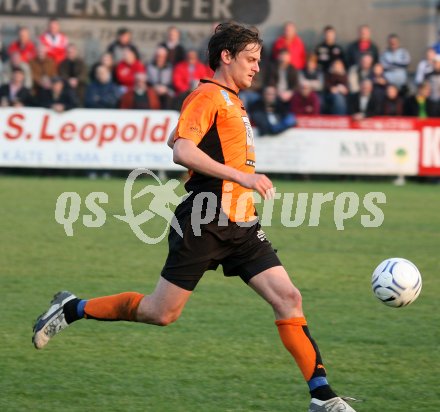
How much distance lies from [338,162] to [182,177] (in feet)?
8.38

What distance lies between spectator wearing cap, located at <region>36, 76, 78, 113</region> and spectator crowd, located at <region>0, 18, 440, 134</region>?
0.05 ft

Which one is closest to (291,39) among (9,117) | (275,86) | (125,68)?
(275,86)

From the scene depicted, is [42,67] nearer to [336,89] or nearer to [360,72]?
[336,89]

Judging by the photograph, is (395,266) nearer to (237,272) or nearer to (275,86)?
(237,272)

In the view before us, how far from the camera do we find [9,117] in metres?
17.1

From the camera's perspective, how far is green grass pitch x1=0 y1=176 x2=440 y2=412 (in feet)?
18.5

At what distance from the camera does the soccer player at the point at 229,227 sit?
17.4 feet

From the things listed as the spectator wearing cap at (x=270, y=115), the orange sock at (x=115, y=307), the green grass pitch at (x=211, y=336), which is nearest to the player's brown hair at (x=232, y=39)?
the orange sock at (x=115, y=307)

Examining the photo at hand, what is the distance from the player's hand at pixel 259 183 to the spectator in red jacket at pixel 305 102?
13.2 meters

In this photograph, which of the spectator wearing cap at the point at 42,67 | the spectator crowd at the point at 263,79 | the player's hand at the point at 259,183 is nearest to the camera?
the player's hand at the point at 259,183

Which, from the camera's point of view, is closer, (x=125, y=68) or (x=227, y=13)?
(x=125, y=68)

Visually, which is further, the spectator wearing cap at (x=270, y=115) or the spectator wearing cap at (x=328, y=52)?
the spectator wearing cap at (x=328, y=52)

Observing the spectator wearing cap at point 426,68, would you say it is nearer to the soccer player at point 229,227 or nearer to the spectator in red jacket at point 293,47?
the spectator in red jacket at point 293,47

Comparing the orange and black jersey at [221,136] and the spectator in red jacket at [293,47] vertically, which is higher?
the spectator in red jacket at [293,47]
